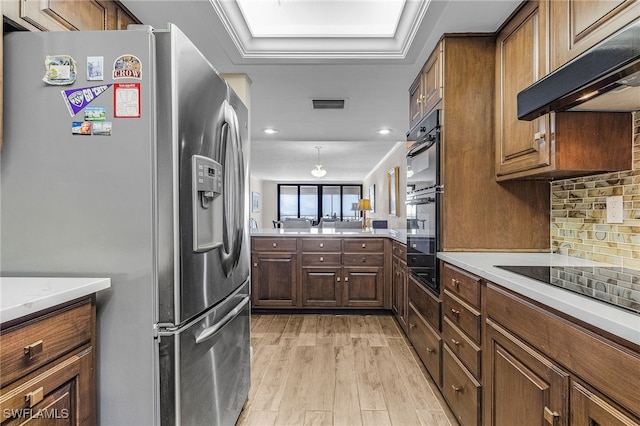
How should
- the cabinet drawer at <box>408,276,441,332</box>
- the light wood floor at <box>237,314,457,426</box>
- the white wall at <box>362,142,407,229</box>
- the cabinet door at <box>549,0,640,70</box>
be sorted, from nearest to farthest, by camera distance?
the cabinet door at <box>549,0,640,70</box>, the light wood floor at <box>237,314,457,426</box>, the cabinet drawer at <box>408,276,441,332</box>, the white wall at <box>362,142,407,229</box>

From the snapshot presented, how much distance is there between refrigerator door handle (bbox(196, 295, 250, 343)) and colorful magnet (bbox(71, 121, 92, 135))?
833 millimetres

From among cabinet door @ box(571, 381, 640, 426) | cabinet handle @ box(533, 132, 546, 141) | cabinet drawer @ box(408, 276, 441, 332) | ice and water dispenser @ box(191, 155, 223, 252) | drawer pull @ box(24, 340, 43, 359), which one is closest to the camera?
cabinet door @ box(571, 381, 640, 426)

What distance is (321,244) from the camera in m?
3.61

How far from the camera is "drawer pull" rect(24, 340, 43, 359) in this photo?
838 millimetres

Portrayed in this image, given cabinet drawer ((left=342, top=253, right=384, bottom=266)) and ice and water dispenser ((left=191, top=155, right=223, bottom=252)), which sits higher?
ice and water dispenser ((left=191, top=155, right=223, bottom=252))

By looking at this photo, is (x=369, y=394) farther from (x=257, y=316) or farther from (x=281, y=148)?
(x=281, y=148)

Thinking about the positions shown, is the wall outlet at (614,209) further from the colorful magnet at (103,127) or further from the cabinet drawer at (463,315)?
the colorful magnet at (103,127)

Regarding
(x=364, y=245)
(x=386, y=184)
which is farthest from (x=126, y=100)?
(x=386, y=184)

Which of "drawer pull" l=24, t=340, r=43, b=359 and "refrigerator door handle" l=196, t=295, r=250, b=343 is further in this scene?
"refrigerator door handle" l=196, t=295, r=250, b=343

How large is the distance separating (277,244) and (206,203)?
2.34 metres

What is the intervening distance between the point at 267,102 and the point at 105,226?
2.35 meters

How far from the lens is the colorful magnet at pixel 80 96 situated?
1.14 meters

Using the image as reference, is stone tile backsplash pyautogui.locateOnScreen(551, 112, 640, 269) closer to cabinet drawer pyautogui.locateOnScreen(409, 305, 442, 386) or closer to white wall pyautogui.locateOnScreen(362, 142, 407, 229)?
cabinet drawer pyautogui.locateOnScreen(409, 305, 442, 386)

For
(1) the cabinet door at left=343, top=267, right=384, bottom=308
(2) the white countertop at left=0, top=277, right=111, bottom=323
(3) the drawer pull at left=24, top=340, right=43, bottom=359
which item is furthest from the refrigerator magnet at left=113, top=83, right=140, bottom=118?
(1) the cabinet door at left=343, top=267, right=384, bottom=308
